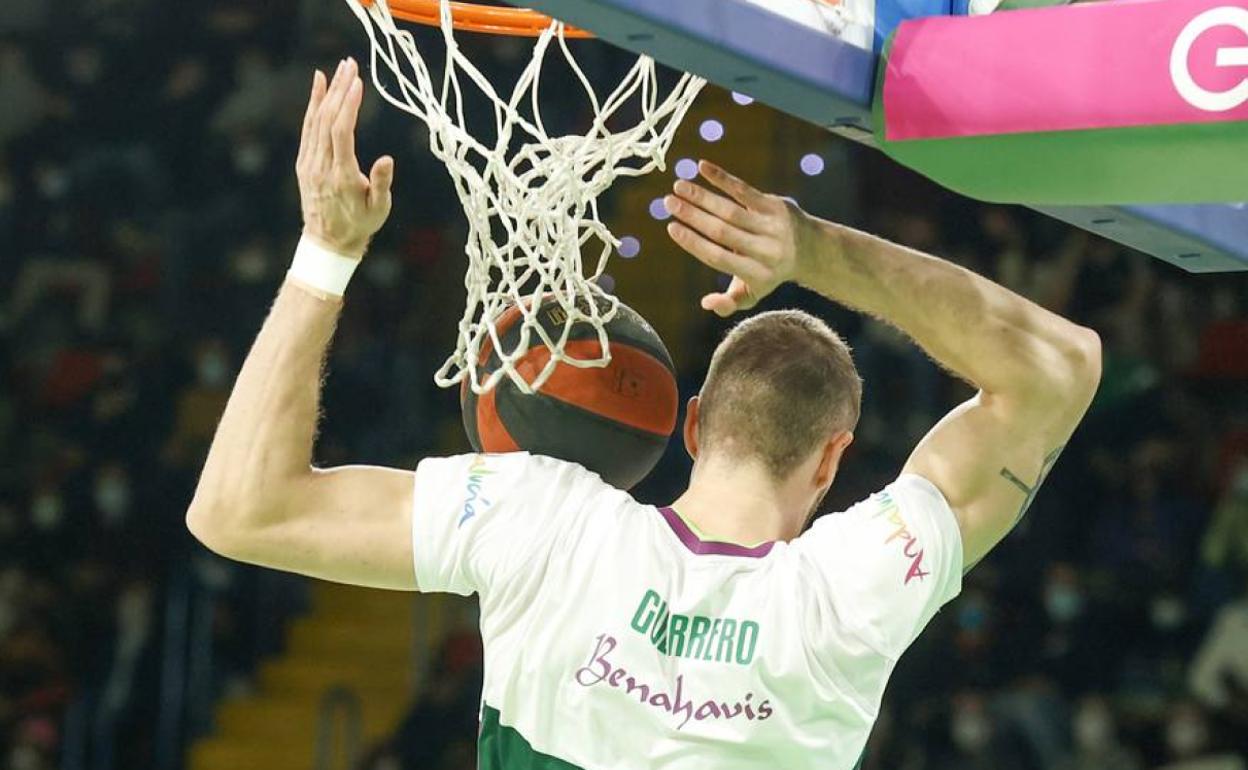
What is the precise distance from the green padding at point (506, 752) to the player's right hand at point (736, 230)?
30.1 inches

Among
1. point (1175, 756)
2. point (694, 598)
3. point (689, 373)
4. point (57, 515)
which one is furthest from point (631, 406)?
point (57, 515)

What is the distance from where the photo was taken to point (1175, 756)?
711 centimetres

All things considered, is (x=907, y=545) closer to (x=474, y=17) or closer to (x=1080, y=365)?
(x=1080, y=365)

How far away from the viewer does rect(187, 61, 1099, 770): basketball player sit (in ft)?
→ 9.20

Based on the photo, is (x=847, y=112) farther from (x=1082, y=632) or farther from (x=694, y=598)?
(x=1082, y=632)

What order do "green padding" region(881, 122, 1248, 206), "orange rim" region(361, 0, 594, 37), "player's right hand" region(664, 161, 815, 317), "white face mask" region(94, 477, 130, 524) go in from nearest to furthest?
"green padding" region(881, 122, 1248, 206)
"player's right hand" region(664, 161, 815, 317)
"orange rim" region(361, 0, 594, 37)
"white face mask" region(94, 477, 130, 524)

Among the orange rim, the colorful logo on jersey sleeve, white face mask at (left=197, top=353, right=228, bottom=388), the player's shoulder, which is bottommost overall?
white face mask at (left=197, top=353, right=228, bottom=388)

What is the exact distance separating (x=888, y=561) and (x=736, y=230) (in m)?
0.60

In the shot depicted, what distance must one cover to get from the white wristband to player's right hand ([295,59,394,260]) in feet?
0.04

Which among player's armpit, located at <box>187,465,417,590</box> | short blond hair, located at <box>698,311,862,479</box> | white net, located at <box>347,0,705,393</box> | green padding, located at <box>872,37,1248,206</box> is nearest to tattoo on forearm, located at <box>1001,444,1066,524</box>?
short blond hair, located at <box>698,311,862,479</box>

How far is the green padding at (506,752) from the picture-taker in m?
2.82

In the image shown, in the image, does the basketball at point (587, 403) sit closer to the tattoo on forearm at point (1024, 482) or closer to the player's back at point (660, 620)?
the player's back at point (660, 620)

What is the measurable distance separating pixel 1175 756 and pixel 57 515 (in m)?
5.07

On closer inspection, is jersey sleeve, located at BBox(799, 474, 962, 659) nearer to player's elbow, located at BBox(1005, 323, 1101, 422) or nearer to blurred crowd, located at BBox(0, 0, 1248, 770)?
player's elbow, located at BBox(1005, 323, 1101, 422)
